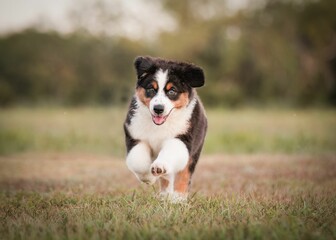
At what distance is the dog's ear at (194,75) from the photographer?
5547mm

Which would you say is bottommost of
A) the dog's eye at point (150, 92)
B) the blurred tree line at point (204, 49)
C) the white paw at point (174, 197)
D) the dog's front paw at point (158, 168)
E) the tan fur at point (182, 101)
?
the blurred tree line at point (204, 49)

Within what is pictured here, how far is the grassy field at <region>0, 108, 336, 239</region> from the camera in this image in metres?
4.13

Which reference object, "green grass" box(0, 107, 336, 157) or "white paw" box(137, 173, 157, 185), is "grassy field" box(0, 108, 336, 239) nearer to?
"green grass" box(0, 107, 336, 157)

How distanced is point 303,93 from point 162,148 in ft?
73.3

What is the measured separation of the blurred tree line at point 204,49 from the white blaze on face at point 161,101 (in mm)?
20133

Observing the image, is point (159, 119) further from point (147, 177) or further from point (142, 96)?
point (147, 177)

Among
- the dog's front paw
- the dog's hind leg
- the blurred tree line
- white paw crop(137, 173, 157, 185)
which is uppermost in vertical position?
the dog's front paw

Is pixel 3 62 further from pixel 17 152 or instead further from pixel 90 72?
pixel 17 152

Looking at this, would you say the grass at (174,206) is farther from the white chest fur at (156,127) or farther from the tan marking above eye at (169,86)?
the tan marking above eye at (169,86)

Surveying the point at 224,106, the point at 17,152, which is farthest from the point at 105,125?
the point at 224,106

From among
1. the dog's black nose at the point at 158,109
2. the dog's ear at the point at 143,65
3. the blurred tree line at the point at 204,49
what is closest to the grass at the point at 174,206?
the dog's black nose at the point at 158,109

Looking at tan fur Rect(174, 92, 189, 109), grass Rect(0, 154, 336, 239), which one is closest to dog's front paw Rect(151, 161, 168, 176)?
grass Rect(0, 154, 336, 239)

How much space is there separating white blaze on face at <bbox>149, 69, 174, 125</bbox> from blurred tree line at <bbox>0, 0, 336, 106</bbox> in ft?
66.1

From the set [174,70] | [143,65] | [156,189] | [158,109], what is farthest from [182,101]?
[156,189]
